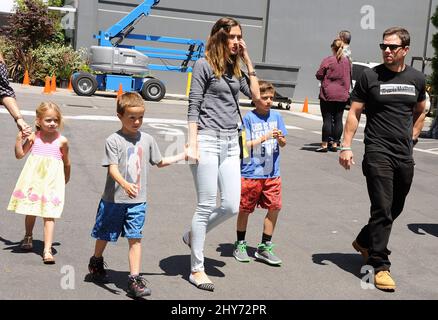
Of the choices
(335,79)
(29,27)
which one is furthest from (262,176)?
(29,27)

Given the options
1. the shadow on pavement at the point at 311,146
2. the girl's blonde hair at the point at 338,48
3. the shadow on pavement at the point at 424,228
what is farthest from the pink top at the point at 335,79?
the shadow on pavement at the point at 424,228

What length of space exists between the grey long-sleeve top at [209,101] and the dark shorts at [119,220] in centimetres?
77

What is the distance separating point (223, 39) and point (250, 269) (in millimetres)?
1882

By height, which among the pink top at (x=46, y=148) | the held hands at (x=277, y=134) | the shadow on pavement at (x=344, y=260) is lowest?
the shadow on pavement at (x=344, y=260)

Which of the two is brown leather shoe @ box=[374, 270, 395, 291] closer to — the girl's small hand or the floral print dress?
the girl's small hand

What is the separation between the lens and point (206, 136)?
5.51 meters

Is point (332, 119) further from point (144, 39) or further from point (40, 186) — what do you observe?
point (144, 39)

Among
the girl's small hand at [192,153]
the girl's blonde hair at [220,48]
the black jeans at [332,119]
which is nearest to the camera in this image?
the girl's small hand at [192,153]

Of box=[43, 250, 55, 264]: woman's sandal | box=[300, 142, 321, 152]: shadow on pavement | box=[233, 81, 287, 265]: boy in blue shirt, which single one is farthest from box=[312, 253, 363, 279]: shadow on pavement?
box=[300, 142, 321, 152]: shadow on pavement

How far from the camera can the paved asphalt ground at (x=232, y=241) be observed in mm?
5496

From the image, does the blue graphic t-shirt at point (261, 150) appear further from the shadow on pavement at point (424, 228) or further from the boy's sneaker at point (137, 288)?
the shadow on pavement at point (424, 228)

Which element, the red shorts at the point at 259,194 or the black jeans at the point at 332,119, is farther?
the black jeans at the point at 332,119

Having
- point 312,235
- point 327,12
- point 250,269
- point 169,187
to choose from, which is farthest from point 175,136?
point 327,12
